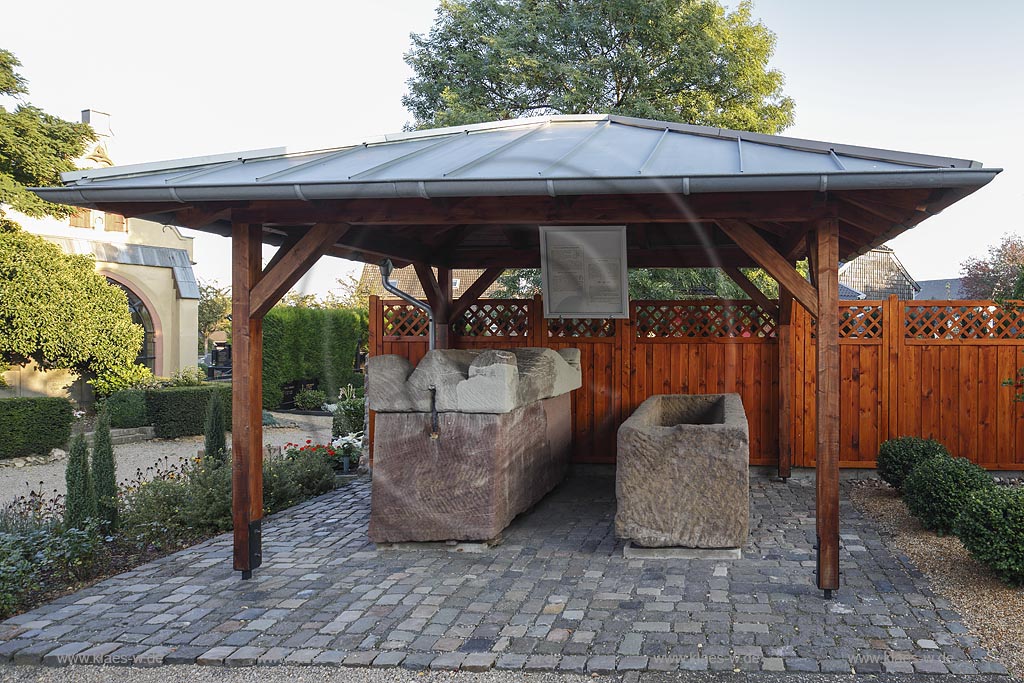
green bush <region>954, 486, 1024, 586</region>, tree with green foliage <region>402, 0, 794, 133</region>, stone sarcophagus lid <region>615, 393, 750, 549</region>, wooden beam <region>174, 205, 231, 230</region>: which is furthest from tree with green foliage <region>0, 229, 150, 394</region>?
green bush <region>954, 486, 1024, 586</region>

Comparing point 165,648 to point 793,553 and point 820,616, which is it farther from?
point 793,553

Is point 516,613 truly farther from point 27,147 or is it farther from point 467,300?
point 27,147

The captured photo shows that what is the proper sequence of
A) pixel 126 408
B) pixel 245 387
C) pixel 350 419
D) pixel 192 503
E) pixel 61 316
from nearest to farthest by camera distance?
pixel 245 387 < pixel 192 503 < pixel 350 419 < pixel 126 408 < pixel 61 316

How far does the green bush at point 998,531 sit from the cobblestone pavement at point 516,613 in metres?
0.41

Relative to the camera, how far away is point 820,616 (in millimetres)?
4129

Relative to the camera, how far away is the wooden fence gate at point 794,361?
26.6 feet

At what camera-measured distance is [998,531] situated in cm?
455

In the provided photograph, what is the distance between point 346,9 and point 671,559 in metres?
7.79

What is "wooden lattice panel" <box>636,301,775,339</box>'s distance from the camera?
336 inches

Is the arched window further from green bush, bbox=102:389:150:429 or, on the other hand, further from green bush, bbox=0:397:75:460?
green bush, bbox=0:397:75:460

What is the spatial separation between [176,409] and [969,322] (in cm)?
1297

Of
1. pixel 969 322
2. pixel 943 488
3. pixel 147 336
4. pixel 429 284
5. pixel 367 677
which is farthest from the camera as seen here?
pixel 147 336

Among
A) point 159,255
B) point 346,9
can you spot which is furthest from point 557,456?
point 159,255

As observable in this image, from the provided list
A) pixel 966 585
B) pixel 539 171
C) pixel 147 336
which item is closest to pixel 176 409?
pixel 147 336
